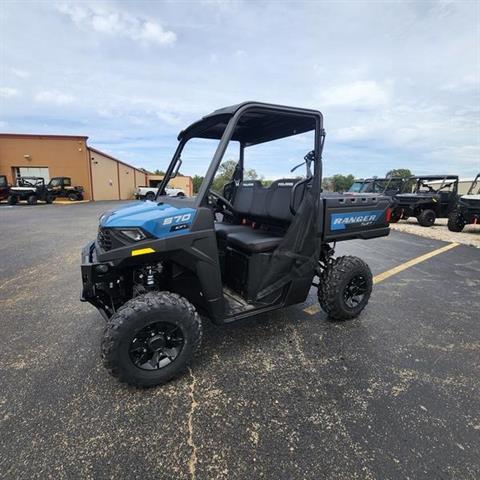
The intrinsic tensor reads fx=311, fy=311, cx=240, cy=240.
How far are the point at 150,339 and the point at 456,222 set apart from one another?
38.8 feet

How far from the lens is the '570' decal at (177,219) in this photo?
7.57 feet

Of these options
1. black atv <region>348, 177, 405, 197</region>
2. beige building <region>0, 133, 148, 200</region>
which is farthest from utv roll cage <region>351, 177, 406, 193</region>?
beige building <region>0, 133, 148, 200</region>

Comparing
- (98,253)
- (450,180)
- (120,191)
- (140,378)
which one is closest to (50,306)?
(98,253)

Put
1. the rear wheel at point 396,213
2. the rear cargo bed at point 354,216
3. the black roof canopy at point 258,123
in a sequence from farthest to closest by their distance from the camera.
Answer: the rear wheel at point 396,213
the rear cargo bed at point 354,216
the black roof canopy at point 258,123

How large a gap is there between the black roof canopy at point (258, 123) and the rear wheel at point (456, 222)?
395 inches

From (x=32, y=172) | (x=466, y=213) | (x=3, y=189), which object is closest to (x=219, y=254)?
(x=466, y=213)

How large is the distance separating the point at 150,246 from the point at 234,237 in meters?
0.97

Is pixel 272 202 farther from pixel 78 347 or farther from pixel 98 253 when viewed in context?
pixel 78 347

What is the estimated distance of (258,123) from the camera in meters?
3.29

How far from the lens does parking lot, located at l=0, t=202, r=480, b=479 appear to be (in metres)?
1.71

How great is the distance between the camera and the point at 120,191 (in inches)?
1394

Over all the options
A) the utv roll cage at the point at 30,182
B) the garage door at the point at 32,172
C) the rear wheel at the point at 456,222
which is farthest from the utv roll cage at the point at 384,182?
the garage door at the point at 32,172

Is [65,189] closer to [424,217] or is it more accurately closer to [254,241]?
[424,217]

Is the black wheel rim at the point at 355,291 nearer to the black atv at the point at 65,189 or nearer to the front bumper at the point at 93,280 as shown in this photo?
the front bumper at the point at 93,280
